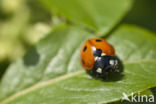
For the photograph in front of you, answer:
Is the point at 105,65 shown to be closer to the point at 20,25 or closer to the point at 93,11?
the point at 93,11

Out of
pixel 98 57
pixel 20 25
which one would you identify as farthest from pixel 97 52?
pixel 20 25

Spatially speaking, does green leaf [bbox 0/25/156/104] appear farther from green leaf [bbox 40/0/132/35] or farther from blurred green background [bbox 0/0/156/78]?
blurred green background [bbox 0/0/156/78]

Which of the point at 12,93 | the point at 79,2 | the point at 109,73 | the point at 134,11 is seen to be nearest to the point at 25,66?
the point at 12,93

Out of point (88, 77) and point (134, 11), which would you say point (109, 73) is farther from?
point (134, 11)

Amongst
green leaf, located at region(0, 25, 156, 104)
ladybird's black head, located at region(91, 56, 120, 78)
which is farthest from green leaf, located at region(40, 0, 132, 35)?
ladybird's black head, located at region(91, 56, 120, 78)

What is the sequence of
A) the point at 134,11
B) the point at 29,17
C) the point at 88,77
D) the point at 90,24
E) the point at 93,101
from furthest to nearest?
1. the point at 134,11
2. the point at 29,17
3. the point at 90,24
4. the point at 88,77
5. the point at 93,101

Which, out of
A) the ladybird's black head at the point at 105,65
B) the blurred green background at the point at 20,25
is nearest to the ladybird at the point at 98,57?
the ladybird's black head at the point at 105,65
